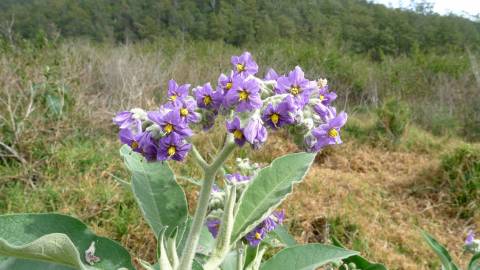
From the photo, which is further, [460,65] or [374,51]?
[374,51]

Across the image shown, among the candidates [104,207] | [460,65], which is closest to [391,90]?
[460,65]

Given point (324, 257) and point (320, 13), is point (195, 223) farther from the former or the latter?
point (320, 13)

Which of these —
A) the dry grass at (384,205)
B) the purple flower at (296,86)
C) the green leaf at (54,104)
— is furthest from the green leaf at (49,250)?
the green leaf at (54,104)

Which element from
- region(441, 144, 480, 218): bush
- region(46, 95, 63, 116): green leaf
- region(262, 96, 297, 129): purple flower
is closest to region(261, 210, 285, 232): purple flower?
region(262, 96, 297, 129): purple flower

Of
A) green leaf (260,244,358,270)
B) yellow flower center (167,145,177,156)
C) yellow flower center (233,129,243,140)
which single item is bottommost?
green leaf (260,244,358,270)

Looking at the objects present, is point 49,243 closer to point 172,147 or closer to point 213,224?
point 172,147

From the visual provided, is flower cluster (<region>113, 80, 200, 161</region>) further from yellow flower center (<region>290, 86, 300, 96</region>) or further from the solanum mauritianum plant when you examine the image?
yellow flower center (<region>290, 86, 300, 96</region>)
